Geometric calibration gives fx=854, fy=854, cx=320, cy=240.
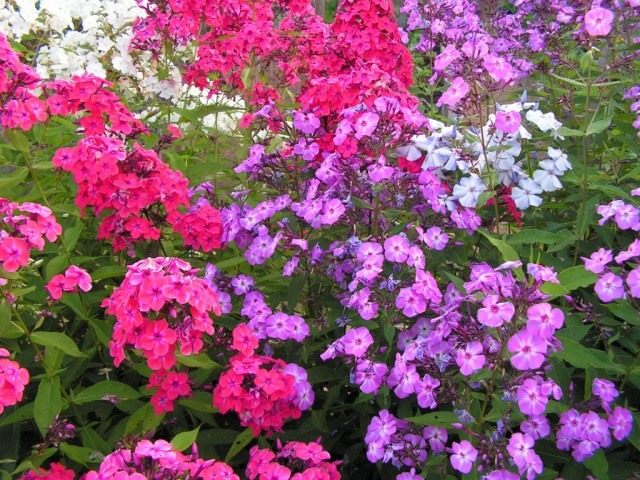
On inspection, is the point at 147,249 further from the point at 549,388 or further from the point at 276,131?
the point at 549,388

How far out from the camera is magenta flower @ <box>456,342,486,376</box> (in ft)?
6.05

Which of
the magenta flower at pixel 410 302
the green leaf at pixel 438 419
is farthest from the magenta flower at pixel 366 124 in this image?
the green leaf at pixel 438 419

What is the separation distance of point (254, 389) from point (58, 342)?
56cm

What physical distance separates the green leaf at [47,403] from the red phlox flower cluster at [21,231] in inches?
14.0

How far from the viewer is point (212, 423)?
2.45 m

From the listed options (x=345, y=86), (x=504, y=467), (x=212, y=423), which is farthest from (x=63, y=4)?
(x=504, y=467)

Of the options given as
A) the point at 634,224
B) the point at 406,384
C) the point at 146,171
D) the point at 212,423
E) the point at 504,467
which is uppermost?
the point at 146,171

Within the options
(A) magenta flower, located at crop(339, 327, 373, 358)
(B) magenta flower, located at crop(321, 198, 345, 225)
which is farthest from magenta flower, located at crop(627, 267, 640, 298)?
(B) magenta flower, located at crop(321, 198, 345, 225)

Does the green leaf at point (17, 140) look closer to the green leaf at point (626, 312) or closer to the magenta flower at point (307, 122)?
the magenta flower at point (307, 122)

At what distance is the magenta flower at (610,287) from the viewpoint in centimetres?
204

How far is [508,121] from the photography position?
2.34m

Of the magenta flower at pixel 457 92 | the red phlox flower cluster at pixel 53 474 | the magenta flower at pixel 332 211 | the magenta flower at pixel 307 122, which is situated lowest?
the red phlox flower cluster at pixel 53 474

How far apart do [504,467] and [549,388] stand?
9.6 inches

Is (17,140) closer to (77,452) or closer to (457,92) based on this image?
(77,452)
